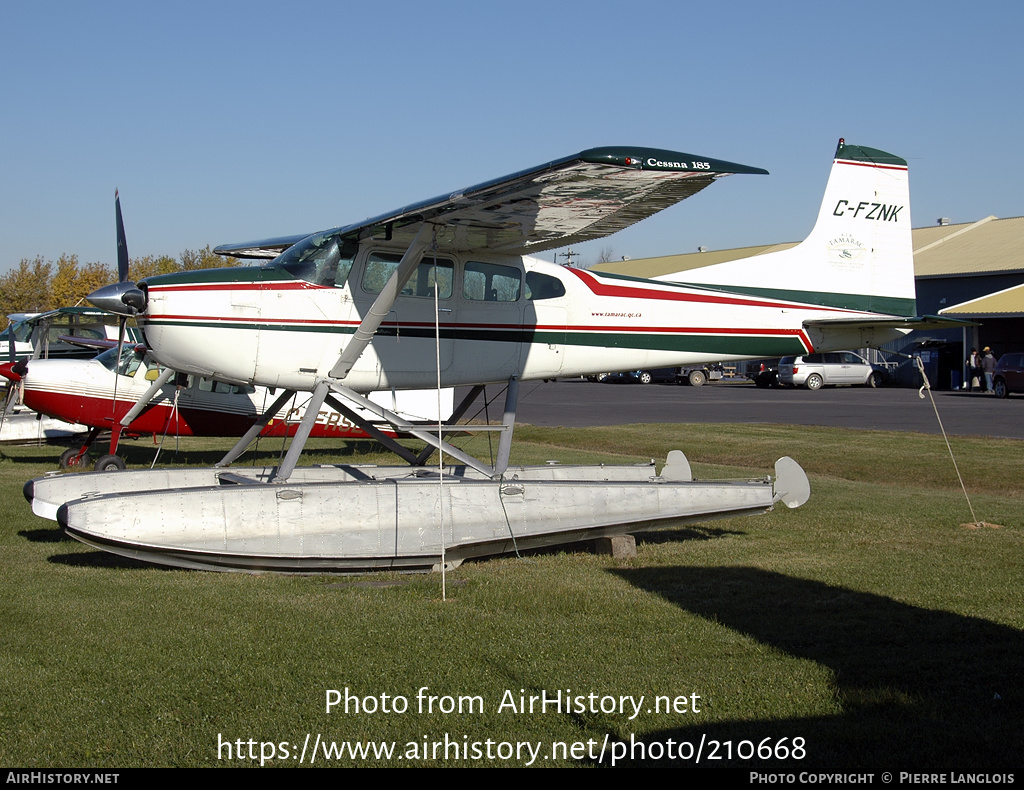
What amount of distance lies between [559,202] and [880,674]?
4.48 metres

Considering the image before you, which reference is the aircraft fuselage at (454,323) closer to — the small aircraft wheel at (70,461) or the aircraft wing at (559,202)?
the aircraft wing at (559,202)

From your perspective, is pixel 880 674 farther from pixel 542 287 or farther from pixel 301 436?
pixel 542 287

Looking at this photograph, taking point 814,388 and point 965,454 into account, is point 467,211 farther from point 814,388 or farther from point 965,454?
point 814,388

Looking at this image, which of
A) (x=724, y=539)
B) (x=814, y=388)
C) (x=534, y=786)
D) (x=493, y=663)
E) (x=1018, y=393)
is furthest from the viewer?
(x=814, y=388)

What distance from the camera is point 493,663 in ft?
17.6

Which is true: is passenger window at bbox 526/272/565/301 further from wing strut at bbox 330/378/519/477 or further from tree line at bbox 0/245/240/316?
tree line at bbox 0/245/240/316

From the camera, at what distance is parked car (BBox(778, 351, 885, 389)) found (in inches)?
1740

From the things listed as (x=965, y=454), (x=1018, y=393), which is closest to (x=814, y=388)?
(x=1018, y=393)

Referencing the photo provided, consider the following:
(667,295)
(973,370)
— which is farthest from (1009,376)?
(667,295)

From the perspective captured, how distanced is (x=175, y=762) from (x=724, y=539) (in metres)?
6.71

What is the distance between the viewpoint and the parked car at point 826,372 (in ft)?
145

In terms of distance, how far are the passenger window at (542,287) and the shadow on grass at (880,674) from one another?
3575 mm

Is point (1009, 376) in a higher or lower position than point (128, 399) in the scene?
lower

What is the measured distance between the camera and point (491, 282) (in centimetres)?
966
